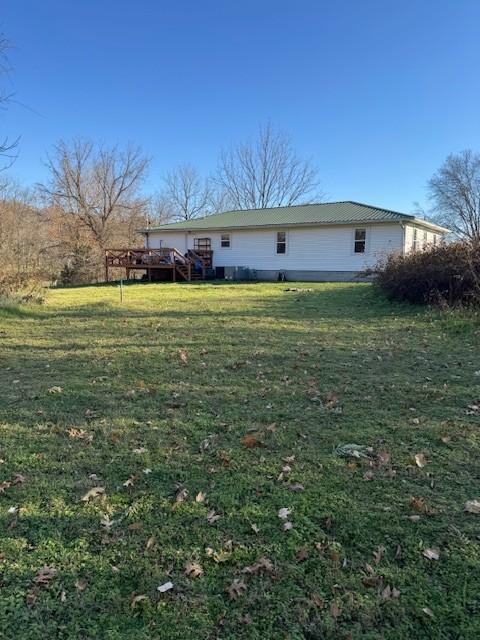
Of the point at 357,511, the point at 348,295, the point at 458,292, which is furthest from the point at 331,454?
the point at 348,295

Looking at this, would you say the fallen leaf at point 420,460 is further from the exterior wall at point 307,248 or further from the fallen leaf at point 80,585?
the exterior wall at point 307,248

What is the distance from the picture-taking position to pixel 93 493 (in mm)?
2701

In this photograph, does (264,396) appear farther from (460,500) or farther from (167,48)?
(167,48)

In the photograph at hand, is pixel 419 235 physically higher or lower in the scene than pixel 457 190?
lower

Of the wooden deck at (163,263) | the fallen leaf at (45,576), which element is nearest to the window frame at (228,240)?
the wooden deck at (163,263)

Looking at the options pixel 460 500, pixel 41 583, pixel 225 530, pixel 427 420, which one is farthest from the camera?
pixel 427 420

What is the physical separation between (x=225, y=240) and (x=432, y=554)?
74.4 ft

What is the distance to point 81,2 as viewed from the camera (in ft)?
38.6

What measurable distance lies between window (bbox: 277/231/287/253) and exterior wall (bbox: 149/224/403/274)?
0.63ft

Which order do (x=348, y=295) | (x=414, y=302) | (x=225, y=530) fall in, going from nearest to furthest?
(x=225, y=530) < (x=414, y=302) < (x=348, y=295)

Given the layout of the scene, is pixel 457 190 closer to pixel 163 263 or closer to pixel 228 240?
pixel 228 240

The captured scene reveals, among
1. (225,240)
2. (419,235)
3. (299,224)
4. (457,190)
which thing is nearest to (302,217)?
(299,224)

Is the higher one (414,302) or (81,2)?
(81,2)

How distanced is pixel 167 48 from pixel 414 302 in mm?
15565
